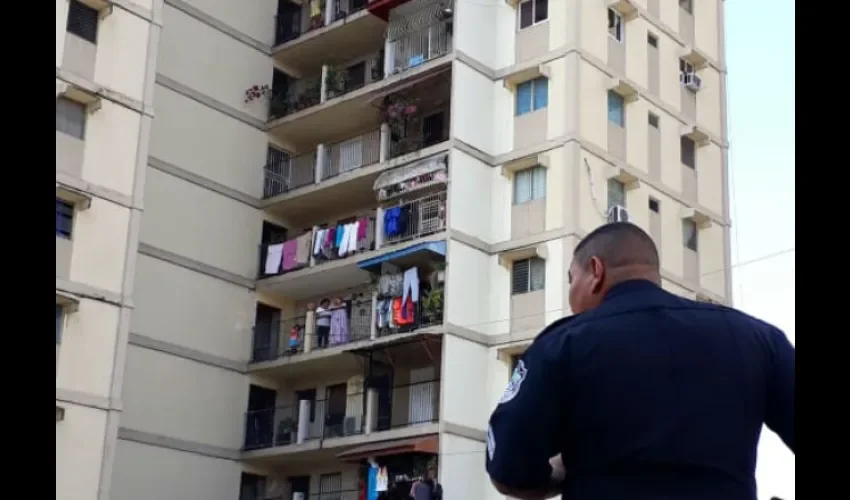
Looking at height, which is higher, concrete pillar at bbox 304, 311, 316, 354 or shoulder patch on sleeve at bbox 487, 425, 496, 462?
concrete pillar at bbox 304, 311, 316, 354

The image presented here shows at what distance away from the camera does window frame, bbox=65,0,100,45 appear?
3192 centimetres

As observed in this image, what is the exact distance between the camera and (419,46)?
3666 centimetres

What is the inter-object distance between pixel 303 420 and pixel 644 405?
33.4 metres

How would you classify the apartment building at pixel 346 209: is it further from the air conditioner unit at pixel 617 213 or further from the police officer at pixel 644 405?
the police officer at pixel 644 405

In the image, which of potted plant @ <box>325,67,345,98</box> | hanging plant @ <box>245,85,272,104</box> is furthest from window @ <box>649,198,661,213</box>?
hanging plant @ <box>245,85,272,104</box>

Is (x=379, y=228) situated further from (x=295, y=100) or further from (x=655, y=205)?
(x=655, y=205)

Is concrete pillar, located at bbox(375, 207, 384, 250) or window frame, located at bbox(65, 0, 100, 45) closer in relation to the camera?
window frame, located at bbox(65, 0, 100, 45)


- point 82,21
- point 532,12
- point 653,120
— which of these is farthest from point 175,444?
point 653,120

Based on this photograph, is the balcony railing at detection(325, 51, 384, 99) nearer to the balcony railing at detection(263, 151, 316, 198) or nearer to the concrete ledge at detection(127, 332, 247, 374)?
the balcony railing at detection(263, 151, 316, 198)

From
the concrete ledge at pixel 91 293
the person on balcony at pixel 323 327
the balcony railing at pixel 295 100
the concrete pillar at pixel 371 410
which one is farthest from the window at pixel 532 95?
the concrete ledge at pixel 91 293

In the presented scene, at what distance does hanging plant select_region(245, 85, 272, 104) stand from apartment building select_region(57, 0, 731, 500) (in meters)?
0.05

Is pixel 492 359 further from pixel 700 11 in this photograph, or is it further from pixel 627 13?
pixel 700 11

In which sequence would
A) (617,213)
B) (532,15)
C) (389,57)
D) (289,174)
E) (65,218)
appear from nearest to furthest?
(65,218)
(617,213)
(532,15)
(389,57)
(289,174)

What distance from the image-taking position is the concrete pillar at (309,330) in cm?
3619
